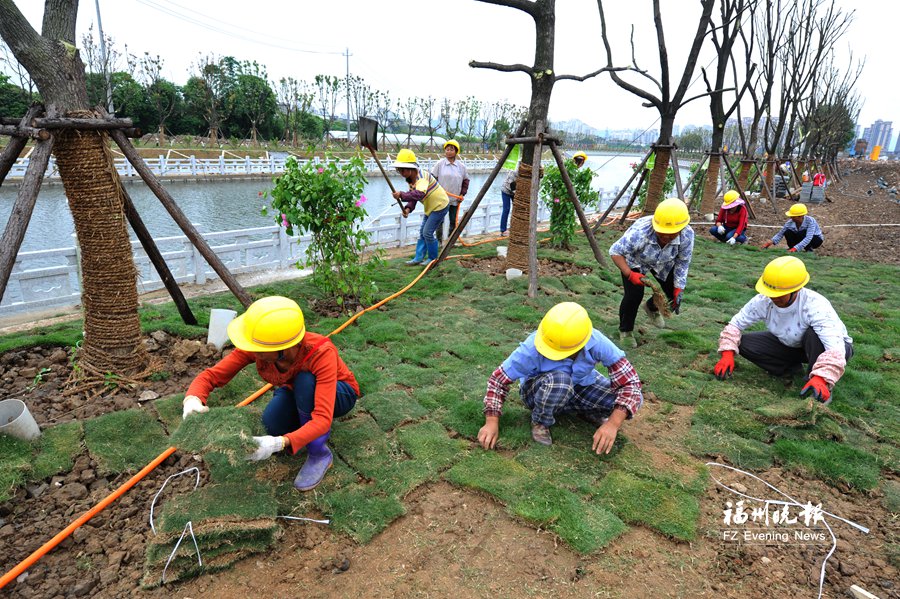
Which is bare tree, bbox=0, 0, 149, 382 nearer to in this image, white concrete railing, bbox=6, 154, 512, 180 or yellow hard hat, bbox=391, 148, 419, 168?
yellow hard hat, bbox=391, 148, 419, 168

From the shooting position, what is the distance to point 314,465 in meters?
2.67

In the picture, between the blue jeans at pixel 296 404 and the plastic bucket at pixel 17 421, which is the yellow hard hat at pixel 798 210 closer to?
the blue jeans at pixel 296 404

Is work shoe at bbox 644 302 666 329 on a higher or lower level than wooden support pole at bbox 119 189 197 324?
lower

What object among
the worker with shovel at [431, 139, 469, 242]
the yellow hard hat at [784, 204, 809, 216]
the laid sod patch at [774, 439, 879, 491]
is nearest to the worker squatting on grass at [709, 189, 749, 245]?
the yellow hard hat at [784, 204, 809, 216]

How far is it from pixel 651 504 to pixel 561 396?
0.69 metres

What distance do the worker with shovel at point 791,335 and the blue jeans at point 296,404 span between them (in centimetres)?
278

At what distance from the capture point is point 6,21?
299 centimetres

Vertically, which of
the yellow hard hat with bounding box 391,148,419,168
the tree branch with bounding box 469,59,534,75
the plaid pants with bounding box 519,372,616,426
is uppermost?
the tree branch with bounding box 469,59,534,75

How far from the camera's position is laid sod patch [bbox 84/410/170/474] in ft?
9.09

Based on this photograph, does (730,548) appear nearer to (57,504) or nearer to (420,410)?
(420,410)

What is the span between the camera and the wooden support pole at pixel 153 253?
12.4ft

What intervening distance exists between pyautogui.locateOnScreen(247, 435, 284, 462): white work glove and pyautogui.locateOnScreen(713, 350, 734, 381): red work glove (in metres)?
3.26

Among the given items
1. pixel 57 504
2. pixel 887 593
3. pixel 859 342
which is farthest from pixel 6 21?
pixel 859 342

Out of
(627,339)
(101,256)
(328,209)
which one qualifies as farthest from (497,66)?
(101,256)
